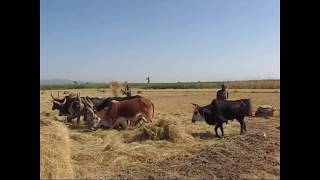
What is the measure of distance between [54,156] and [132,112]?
529cm

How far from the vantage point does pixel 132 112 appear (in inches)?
459

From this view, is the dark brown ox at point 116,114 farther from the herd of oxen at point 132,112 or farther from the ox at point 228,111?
the ox at point 228,111

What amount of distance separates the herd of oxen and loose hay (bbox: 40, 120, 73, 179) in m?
3.65

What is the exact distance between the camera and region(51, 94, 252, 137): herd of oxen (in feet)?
33.9

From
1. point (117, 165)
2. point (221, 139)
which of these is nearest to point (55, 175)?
point (117, 165)

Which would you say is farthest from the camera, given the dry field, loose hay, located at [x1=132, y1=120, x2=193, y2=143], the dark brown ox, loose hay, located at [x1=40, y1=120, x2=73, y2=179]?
the dark brown ox

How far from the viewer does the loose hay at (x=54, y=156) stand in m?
6.00

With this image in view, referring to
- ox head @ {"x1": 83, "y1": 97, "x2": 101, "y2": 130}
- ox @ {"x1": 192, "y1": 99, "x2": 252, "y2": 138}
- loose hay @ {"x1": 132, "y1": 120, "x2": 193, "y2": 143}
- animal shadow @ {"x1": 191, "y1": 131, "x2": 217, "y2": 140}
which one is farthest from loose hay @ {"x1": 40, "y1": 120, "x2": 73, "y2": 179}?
ox @ {"x1": 192, "y1": 99, "x2": 252, "y2": 138}

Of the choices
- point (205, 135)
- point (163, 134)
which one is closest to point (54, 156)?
point (163, 134)

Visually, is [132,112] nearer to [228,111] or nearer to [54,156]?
[228,111]

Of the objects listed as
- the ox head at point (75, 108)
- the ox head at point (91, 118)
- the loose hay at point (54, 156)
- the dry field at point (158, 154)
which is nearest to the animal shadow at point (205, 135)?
the dry field at point (158, 154)

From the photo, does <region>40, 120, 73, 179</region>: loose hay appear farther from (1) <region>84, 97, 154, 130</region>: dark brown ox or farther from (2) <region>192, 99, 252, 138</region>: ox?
(2) <region>192, 99, 252, 138</region>: ox

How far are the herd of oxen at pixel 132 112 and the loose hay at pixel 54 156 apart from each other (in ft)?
12.0
